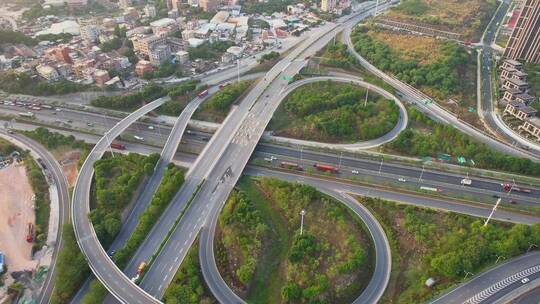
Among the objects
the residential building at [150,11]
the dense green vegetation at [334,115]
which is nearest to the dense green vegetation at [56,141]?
the dense green vegetation at [334,115]

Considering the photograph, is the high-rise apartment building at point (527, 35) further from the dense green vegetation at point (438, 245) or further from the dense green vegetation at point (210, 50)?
the dense green vegetation at point (210, 50)

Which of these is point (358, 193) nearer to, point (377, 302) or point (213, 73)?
point (377, 302)

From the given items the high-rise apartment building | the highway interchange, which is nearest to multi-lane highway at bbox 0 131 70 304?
the highway interchange

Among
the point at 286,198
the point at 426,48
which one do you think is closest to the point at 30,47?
the point at 286,198

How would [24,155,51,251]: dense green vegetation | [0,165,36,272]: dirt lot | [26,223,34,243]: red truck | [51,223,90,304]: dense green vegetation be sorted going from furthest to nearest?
[24,155,51,251]: dense green vegetation, [26,223,34,243]: red truck, [0,165,36,272]: dirt lot, [51,223,90,304]: dense green vegetation

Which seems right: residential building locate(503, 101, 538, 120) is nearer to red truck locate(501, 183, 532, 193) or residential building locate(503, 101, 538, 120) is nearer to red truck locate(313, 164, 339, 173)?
red truck locate(501, 183, 532, 193)
